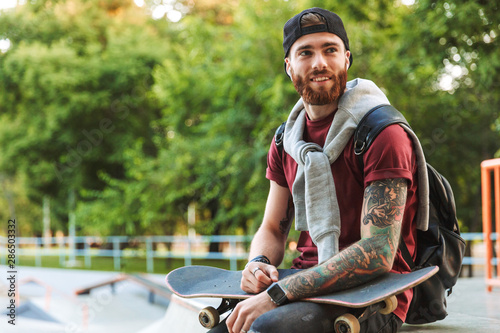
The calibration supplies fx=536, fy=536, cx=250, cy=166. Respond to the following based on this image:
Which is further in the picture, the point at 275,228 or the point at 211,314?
the point at 275,228

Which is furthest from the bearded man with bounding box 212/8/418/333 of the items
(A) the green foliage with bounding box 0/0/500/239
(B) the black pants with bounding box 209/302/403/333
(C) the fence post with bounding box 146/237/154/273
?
(C) the fence post with bounding box 146/237/154/273

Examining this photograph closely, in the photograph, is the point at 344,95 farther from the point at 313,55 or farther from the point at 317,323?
the point at 317,323

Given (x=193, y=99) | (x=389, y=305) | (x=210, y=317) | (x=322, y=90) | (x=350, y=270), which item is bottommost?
(x=210, y=317)

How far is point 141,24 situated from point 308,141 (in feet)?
64.6

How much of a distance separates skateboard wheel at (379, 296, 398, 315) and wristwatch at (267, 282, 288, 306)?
0.33 meters

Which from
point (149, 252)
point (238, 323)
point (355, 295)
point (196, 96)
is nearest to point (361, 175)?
point (355, 295)

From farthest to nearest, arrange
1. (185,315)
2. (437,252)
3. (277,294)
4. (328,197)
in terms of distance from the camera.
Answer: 1. (185,315)
2. (437,252)
3. (328,197)
4. (277,294)

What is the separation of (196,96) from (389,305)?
12.6 meters

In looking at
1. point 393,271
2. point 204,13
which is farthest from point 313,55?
point 204,13

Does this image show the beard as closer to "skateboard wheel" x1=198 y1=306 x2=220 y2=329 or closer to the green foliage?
"skateboard wheel" x1=198 y1=306 x2=220 y2=329

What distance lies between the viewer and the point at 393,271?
6.43 feet

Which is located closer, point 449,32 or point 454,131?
point 449,32

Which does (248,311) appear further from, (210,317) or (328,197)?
(328,197)

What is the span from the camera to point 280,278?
211cm
